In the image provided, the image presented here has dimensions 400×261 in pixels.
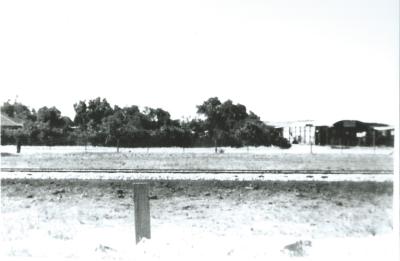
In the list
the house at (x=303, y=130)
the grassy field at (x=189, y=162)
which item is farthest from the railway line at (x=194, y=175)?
the house at (x=303, y=130)

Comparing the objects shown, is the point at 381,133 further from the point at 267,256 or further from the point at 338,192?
the point at 267,256

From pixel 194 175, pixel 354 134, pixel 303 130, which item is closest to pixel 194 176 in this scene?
pixel 194 175

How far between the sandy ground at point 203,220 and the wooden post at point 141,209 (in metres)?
0.22

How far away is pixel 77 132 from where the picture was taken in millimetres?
53188

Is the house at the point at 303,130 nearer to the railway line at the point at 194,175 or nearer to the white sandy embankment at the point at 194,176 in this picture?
the railway line at the point at 194,175

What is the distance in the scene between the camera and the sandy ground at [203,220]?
6.92m

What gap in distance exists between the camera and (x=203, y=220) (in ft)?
32.3

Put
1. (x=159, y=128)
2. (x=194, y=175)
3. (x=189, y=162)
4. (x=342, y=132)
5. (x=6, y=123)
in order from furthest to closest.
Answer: (x=342, y=132) → (x=159, y=128) → (x=6, y=123) → (x=189, y=162) → (x=194, y=175)

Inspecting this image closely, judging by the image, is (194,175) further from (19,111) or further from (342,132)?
(19,111)

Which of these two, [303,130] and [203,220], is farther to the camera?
[303,130]

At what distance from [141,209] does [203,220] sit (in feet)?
10.1

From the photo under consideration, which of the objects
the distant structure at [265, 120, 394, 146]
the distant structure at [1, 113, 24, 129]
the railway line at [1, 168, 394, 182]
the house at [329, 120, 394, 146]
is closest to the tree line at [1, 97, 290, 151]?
the distant structure at [1, 113, 24, 129]

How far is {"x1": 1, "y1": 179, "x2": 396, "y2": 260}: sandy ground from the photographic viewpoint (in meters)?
6.92

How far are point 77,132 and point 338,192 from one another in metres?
43.5
